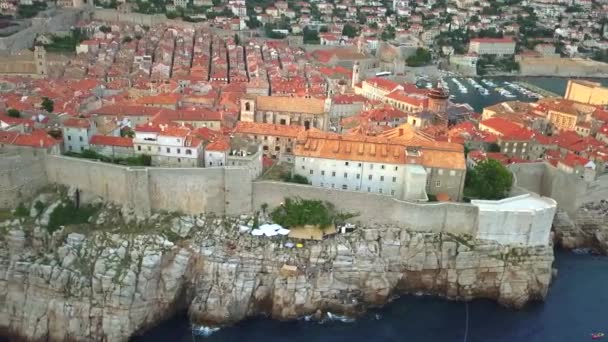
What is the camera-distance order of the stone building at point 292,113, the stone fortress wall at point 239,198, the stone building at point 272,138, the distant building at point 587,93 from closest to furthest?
the stone fortress wall at point 239,198, the stone building at point 272,138, the stone building at point 292,113, the distant building at point 587,93

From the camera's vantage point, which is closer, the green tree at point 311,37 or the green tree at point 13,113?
the green tree at point 13,113

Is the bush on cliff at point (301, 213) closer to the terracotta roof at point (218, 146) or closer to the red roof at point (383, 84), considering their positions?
the terracotta roof at point (218, 146)

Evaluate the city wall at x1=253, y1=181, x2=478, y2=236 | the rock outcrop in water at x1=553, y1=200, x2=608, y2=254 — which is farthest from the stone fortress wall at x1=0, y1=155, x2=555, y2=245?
the rock outcrop in water at x1=553, y1=200, x2=608, y2=254

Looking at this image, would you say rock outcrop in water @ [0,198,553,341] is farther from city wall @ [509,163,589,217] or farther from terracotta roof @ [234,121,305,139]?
terracotta roof @ [234,121,305,139]

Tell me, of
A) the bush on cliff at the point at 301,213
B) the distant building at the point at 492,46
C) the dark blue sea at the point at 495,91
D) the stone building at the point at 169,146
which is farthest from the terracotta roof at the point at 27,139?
the distant building at the point at 492,46

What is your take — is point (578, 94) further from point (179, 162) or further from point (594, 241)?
point (179, 162)

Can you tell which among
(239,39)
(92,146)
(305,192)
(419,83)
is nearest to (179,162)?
(92,146)
